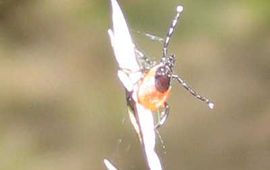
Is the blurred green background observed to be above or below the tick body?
below

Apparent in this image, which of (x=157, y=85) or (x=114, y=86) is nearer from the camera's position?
(x=157, y=85)

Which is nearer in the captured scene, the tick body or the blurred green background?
the tick body

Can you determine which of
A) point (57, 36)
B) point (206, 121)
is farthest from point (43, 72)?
point (206, 121)

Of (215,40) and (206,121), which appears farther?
(215,40)

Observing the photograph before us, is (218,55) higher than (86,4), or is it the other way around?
(86,4)

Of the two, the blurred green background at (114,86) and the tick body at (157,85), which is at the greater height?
the tick body at (157,85)

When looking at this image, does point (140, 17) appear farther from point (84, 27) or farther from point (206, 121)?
point (206, 121)

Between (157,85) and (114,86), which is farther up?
(157,85)

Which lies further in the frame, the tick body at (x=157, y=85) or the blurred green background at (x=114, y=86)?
the blurred green background at (x=114, y=86)
